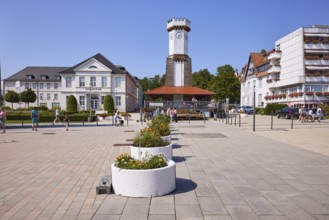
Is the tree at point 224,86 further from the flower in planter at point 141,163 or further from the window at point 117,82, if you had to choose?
the flower in planter at point 141,163

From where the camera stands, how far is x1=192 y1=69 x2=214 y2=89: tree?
275 feet

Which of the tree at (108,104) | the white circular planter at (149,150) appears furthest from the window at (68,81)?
the white circular planter at (149,150)

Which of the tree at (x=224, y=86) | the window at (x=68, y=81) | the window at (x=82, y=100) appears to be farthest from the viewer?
the tree at (x=224, y=86)

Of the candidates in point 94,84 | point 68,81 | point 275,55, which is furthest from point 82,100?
point 275,55

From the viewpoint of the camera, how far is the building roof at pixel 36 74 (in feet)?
217

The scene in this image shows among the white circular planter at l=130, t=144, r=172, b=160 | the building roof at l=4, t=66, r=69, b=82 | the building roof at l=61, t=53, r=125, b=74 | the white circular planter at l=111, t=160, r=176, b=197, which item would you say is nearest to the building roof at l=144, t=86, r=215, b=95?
the building roof at l=61, t=53, r=125, b=74

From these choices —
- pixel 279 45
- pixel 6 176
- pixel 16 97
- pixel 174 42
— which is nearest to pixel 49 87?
pixel 16 97

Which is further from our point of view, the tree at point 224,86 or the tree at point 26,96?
the tree at point 224,86

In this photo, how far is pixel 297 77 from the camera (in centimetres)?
4459

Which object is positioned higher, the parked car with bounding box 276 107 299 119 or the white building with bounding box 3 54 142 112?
the white building with bounding box 3 54 142 112

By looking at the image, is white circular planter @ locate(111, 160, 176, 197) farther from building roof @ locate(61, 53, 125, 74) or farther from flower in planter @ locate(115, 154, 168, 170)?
building roof @ locate(61, 53, 125, 74)

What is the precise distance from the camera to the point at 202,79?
276 ft

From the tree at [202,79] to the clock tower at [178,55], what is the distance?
40287 mm

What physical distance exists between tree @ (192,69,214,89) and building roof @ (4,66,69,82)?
132 ft
